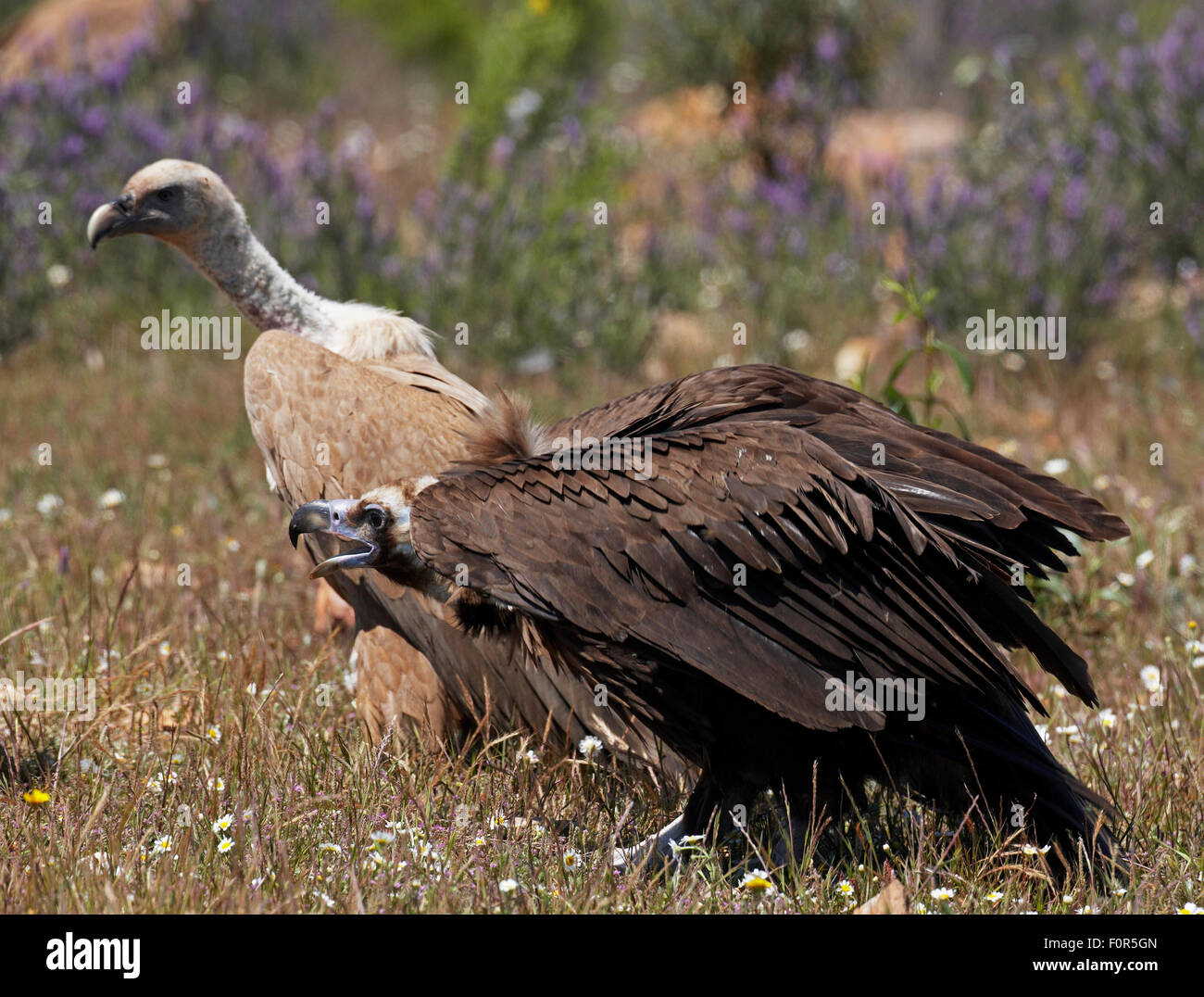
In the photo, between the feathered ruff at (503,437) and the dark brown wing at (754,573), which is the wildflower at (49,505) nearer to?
the feathered ruff at (503,437)

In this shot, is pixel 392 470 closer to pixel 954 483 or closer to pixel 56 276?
pixel 954 483

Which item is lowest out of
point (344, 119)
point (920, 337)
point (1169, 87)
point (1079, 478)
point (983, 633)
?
point (983, 633)

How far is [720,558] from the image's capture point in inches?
117

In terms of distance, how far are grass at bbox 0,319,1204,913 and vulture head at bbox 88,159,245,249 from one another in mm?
1038

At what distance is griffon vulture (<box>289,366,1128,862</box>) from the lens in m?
2.94

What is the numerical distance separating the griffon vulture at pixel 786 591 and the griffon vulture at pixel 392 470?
42 centimetres

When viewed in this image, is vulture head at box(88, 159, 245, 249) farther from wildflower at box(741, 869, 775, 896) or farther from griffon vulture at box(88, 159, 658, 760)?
wildflower at box(741, 869, 775, 896)

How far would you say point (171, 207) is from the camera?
4629 mm

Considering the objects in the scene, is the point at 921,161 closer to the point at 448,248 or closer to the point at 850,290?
the point at 850,290

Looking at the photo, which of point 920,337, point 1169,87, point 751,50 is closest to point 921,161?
point 751,50

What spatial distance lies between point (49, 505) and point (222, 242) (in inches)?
59.9

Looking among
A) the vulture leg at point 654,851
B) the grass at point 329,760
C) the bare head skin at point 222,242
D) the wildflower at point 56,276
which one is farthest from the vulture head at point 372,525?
the wildflower at point 56,276
